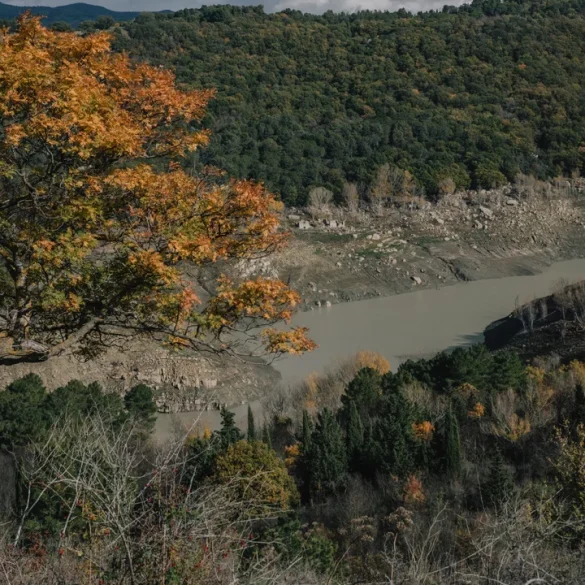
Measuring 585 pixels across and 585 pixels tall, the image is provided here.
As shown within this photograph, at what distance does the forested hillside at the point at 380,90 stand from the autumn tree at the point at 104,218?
160 feet

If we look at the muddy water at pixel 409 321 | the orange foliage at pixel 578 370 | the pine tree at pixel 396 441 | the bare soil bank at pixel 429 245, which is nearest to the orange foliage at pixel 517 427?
the pine tree at pixel 396 441

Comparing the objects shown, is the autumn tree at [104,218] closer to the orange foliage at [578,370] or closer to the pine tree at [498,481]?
the pine tree at [498,481]

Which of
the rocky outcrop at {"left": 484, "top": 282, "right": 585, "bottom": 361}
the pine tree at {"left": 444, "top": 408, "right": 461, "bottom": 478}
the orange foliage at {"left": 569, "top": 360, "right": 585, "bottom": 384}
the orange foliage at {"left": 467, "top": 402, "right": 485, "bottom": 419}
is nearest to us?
the pine tree at {"left": 444, "top": 408, "right": 461, "bottom": 478}

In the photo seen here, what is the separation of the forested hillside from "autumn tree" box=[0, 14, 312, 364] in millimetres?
48750

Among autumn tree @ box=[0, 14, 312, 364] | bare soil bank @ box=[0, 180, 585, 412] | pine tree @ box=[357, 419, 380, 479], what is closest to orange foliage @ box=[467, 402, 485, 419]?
pine tree @ box=[357, 419, 380, 479]

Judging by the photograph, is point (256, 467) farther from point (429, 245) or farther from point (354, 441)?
point (429, 245)

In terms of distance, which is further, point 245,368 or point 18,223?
point 245,368

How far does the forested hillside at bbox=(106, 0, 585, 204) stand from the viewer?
203ft

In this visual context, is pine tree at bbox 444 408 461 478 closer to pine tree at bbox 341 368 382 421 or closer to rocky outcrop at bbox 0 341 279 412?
pine tree at bbox 341 368 382 421

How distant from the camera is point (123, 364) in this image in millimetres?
27438

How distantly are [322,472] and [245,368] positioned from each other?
1277 cm

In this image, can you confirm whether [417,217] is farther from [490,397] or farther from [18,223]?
[18,223]

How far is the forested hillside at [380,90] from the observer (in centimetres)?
6175

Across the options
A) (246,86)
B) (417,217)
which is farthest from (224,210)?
(246,86)
